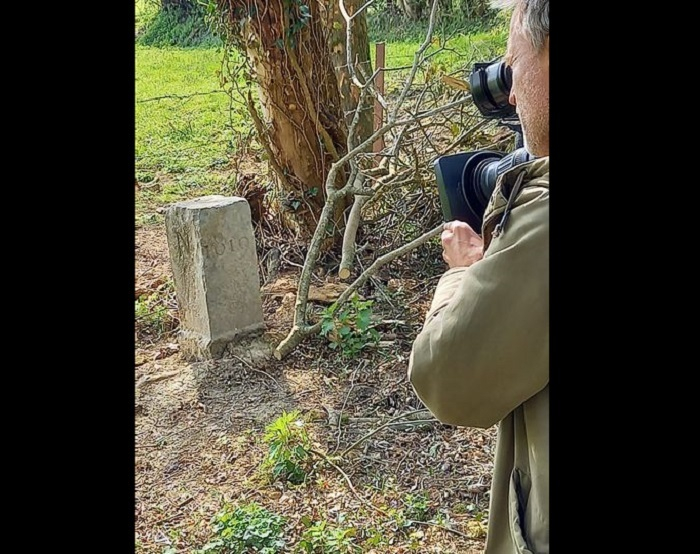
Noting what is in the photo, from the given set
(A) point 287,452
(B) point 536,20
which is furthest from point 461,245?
(A) point 287,452

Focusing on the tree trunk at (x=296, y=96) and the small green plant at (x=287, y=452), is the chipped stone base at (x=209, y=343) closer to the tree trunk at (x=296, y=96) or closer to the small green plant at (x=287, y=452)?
the small green plant at (x=287, y=452)

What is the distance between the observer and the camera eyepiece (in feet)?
5.36

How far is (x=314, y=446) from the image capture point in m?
4.13

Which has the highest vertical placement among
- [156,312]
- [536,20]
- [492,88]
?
[536,20]

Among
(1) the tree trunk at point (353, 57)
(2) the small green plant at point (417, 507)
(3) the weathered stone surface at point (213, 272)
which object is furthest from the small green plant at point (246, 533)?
(1) the tree trunk at point (353, 57)

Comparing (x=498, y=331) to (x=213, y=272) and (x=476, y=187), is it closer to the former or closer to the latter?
(x=476, y=187)

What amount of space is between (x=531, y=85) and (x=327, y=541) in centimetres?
254

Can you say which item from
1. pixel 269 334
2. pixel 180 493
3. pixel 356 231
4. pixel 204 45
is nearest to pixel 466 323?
pixel 180 493

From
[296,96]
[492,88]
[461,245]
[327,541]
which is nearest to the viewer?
[461,245]

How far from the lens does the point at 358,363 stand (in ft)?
16.2

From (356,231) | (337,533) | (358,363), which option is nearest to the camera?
(337,533)

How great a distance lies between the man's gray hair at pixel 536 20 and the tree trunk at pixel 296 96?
4387 millimetres
